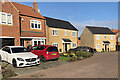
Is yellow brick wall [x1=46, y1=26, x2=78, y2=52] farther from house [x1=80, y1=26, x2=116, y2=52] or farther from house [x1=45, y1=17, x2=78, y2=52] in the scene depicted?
house [x1=80, y1=26, x2=116, y2=52]

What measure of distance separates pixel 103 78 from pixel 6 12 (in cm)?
1332

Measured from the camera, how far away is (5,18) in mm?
15133

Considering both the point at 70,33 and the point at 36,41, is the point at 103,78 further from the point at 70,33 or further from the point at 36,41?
the point at 70,33

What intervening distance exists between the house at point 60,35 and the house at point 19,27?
310cm

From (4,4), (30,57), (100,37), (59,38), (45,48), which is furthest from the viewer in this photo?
(100,37)

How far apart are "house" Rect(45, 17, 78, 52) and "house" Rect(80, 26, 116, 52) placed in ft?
33.2

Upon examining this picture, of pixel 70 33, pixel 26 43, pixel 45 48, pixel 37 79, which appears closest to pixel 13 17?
pixel 26 43

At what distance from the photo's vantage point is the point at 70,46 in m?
29.1

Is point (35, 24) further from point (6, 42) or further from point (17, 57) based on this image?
point (17, 57)

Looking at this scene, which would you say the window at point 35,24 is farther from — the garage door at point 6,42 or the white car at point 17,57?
the white car at point 17,57

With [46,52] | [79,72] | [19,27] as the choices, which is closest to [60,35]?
[19,27]

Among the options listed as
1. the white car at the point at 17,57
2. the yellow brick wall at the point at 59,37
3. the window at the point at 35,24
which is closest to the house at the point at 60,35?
the yellow brick wall at the point at 59,37

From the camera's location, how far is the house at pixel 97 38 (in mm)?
39062

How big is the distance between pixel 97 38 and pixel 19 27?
1121 inches
